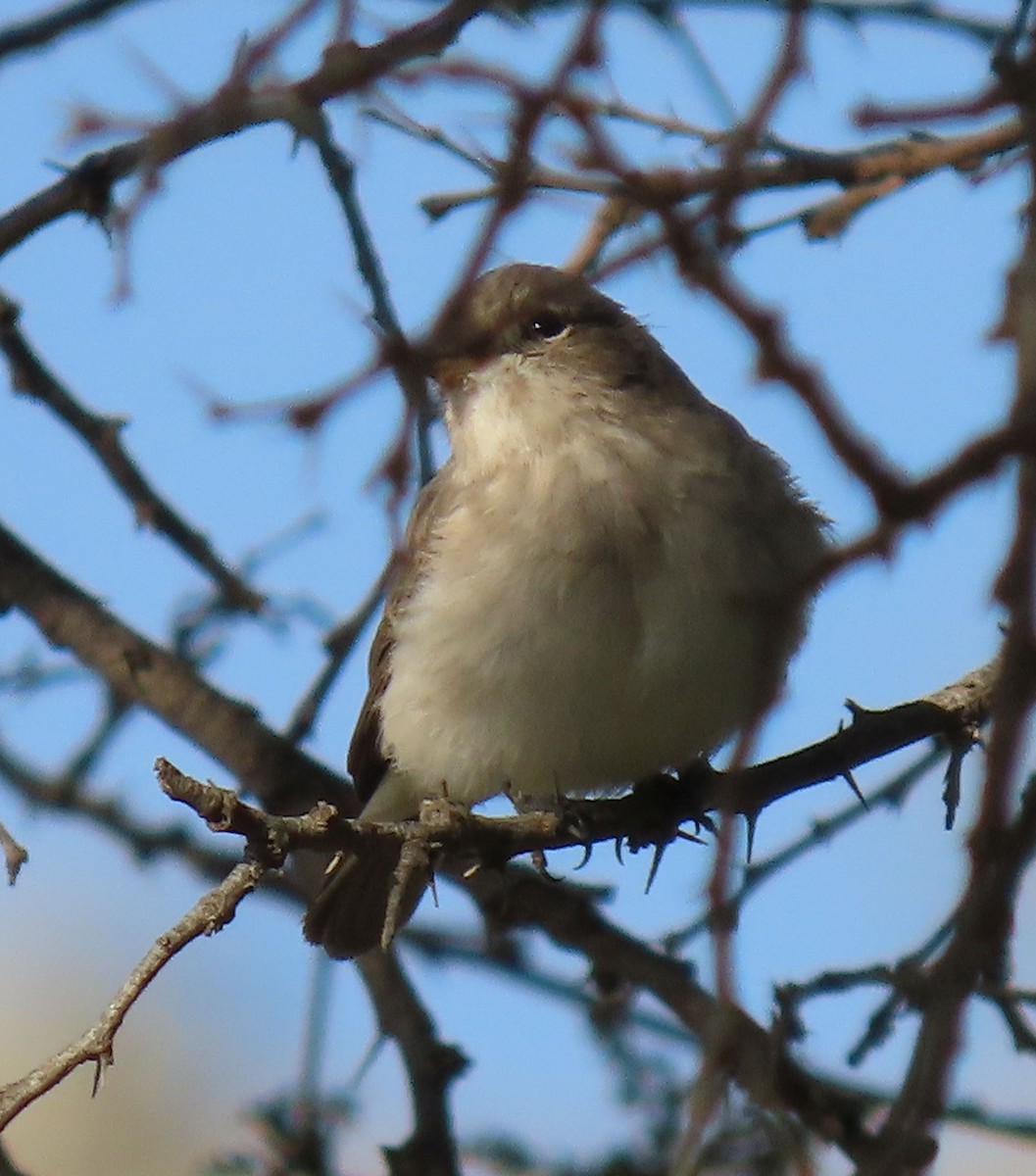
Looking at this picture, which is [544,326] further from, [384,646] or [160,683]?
[160,683]

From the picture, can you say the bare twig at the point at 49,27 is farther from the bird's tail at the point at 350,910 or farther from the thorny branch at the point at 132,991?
the bird's tail at the point at 350,910

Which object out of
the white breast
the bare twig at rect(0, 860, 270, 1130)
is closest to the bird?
the white breast

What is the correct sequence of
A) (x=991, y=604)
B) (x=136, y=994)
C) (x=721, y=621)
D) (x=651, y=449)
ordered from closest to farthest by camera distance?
(x=991, y=604) → (x=136, y=994) → (x=721, y=621) → (x=651, y=449)

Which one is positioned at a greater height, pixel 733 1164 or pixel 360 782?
pixel 360 782

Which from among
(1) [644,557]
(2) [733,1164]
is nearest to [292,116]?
(1) [644,557]

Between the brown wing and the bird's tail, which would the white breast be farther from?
the bird's tail

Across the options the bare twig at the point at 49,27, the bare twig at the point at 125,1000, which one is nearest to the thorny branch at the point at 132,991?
the bare twig at the point at 125,1000

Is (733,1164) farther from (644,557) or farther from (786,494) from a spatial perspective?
(786,494)
